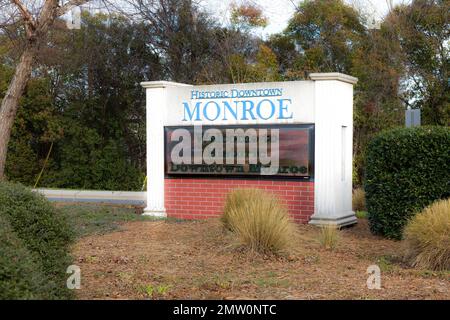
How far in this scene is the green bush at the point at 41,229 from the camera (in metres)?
6.16

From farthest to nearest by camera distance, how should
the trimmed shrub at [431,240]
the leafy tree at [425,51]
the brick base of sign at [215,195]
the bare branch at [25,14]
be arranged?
1. the leafy tree at [425,51]
2. the bare branch at [25,14]
3. the brick base of sign at [215,195]
4. the trimmed shrub at [431,240]

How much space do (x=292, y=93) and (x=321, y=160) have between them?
4.65 ft

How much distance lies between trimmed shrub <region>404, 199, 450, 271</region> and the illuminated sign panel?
436 cm

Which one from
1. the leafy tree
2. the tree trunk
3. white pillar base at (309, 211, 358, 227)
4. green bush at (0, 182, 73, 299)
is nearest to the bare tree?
the tree trunk

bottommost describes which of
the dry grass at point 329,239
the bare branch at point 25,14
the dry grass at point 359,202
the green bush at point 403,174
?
the dry grass at point 329,239

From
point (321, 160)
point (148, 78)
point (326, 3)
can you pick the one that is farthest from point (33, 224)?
point (326, 3)

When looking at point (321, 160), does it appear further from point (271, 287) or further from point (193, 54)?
point (193, 54)

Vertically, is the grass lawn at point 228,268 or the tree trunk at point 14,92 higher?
the tree trunk at point 14,92

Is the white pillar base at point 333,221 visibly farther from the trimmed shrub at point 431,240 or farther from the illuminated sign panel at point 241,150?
the trimmed shrub at point 431,240

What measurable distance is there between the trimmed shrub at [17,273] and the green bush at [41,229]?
0.38 meters

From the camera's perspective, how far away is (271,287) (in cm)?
706

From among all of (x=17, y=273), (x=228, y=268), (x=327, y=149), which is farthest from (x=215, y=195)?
(x=17, y=273)

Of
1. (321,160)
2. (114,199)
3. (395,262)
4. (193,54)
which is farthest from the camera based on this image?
(193,54)

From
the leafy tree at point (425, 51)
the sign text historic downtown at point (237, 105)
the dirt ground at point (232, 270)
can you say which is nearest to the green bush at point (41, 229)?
the dirt ground at point (232, 270)
